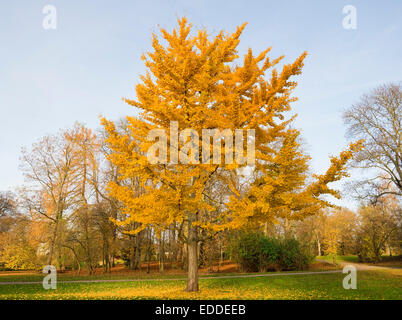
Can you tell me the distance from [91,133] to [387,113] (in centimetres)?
2373

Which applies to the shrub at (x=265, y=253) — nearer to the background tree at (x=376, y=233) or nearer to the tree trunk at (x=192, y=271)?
the tree trunk at (x=192, y=271)

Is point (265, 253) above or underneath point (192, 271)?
underneath

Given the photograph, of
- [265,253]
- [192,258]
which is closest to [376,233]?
[265,253]

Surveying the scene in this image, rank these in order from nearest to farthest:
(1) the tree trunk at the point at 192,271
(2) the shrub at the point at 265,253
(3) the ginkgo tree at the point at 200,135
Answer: (3) the ginkgo tree at the point at 200,135 < (1) the tree trunk at the point at 192,271 < (2) the shrub at the point at 265,253

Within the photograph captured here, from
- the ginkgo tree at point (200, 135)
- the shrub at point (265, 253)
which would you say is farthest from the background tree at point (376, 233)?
the ginkgo tree at point (200, 135)

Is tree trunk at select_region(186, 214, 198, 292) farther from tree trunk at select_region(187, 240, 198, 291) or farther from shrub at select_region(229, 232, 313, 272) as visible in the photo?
shrub at select_region(229, 232, 313, 272)

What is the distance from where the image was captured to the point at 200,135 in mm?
9492

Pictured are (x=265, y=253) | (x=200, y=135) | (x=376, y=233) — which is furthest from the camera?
(x=376, y=233)

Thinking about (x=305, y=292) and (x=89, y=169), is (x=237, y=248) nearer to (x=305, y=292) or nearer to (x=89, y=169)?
(x=305, y=292)

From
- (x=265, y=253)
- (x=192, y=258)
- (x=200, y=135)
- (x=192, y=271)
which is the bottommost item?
(x=265, y=253)

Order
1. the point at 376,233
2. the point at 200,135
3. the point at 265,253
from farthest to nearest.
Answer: the point at 376,233
the point at 265,253
the point at 200,135

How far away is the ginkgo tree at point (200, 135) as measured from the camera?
8.10m

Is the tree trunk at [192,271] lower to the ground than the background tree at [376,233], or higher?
higher

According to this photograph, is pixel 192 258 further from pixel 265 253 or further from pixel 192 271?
pixel 265 253
